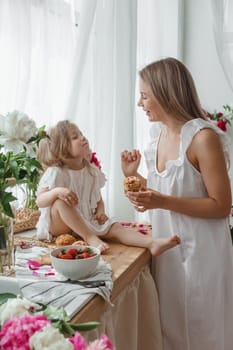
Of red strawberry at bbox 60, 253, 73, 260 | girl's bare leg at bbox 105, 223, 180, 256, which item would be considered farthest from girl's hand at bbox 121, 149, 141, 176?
red strawberry at bbox 60, 253, 73, 260

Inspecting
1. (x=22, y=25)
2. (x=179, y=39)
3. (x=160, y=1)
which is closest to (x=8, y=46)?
(x=22, y=25)

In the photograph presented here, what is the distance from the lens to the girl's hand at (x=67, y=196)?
4.88ft

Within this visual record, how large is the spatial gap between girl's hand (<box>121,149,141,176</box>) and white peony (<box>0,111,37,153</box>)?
2.17 ft

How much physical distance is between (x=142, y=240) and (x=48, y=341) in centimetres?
99

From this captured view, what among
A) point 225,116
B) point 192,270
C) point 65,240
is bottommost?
point 192,270

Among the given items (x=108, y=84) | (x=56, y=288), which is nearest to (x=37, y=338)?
(x=56, y=288)

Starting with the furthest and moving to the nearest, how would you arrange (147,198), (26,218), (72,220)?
(26,218)
(72,220)
(147,198)

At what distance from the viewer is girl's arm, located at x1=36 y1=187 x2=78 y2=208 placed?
4.89 ft

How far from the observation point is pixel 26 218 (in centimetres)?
174

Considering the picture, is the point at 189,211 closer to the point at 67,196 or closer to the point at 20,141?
the point at 67,196

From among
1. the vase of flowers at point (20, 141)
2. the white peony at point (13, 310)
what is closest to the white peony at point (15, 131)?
the vase of flowers at point (20, 141)

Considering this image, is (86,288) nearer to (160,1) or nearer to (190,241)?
(190,241)

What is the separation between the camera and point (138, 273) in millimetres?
1449

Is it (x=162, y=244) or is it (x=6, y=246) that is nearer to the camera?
(x=6, y=246)
